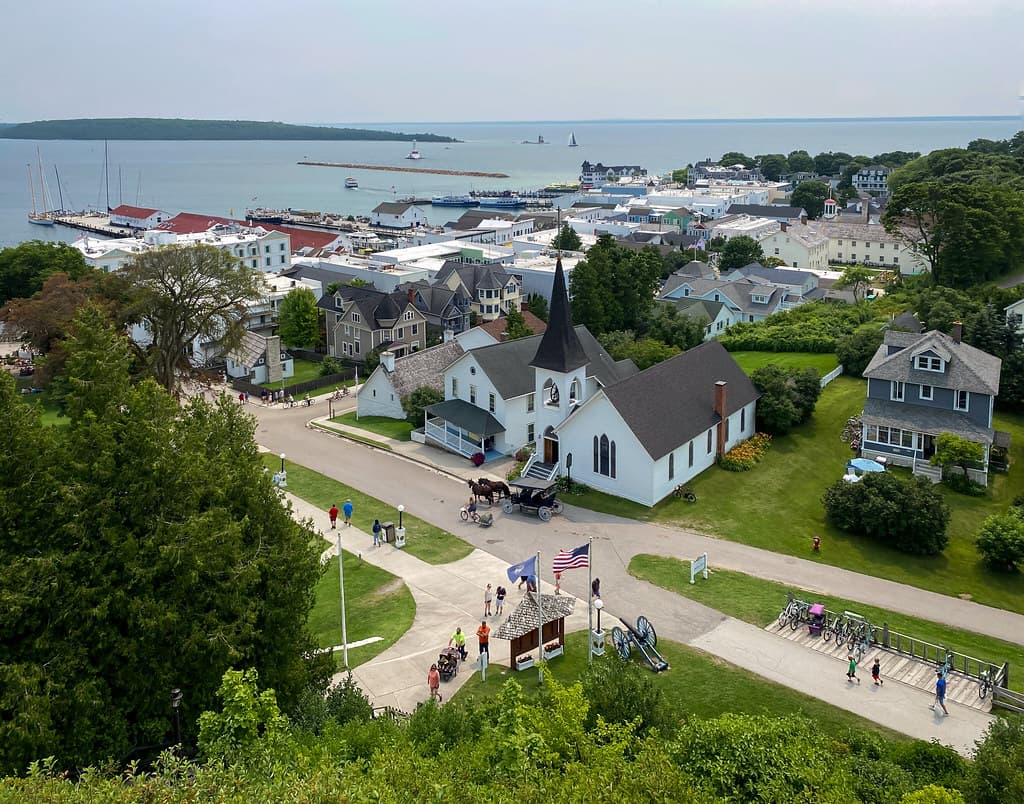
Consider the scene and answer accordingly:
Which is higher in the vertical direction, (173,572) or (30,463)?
(30,463)

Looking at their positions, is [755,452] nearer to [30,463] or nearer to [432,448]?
[432,448]

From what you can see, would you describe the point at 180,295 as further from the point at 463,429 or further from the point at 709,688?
the point at 709,688

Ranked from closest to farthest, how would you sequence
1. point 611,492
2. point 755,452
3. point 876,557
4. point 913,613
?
point 913,613 → point 876,557 → point 611,492 → point 755,452

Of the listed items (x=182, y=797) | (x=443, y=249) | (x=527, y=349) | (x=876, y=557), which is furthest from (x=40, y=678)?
(x=443, y=249)

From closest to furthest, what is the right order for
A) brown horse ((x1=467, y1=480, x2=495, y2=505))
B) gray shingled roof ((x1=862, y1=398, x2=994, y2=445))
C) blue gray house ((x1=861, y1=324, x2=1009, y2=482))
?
A: brown horse ((x1=467, y1=480, x2=495, y2=505)) → gray shingled roof ((x1=862, y1=398, x2=994, y2=445)) → blue gray house ((x1=861, y1=324, x2=1009, y2=482))

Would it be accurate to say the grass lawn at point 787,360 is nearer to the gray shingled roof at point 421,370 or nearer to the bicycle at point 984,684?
the gray shingled roof at point 421,370

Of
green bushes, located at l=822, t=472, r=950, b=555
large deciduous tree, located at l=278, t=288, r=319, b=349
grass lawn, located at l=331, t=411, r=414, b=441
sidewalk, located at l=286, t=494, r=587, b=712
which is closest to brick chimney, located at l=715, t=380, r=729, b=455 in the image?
green bushes, located at l=822, t=472, r=950, b=555

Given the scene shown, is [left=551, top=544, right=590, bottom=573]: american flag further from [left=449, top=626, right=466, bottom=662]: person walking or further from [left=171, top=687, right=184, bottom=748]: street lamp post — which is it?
[left=171, top=687, right=184, bottom=748]: street lamp post
